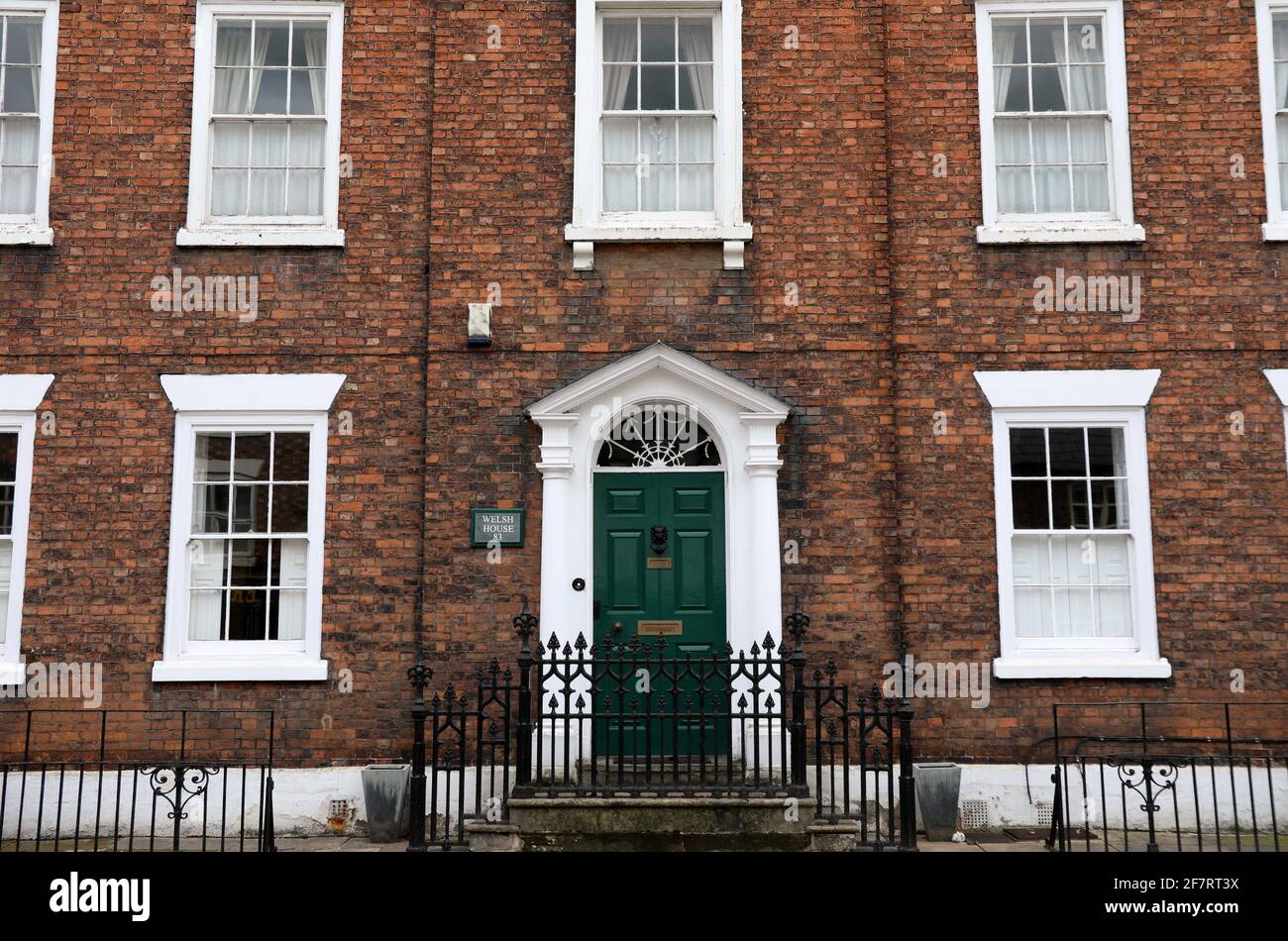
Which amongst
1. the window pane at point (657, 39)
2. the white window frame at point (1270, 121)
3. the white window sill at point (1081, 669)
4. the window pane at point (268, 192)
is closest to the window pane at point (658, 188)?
the window pane at point (657, 39)

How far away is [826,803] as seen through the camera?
8875 mm

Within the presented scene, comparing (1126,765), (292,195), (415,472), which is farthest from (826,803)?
(292,195)

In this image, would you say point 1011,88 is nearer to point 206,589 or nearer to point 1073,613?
point 1073,613

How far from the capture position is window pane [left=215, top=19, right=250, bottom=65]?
1020 centimetres

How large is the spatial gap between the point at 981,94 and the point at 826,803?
6088 millimetres

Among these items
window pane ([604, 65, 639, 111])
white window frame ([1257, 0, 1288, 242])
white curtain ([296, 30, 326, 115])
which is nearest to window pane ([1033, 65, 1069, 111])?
white window frame ([1257, 0, 1288, 242])

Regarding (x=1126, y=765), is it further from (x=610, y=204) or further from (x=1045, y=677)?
(x=610, y=204)

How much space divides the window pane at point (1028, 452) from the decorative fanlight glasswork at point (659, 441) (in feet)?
8.15

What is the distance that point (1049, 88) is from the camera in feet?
33.2

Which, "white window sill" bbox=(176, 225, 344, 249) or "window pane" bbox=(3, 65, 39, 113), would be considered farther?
"window pane" bbox=(3, 65, 39, 113)

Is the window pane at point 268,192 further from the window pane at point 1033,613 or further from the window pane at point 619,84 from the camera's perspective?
the window pane at point 1033,613

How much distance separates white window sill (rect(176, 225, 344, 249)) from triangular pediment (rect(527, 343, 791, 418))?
2283 millimetres

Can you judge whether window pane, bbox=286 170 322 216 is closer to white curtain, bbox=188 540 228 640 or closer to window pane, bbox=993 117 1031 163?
white curtain, bbox=188 540 228 640

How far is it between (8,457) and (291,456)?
2.37 m
